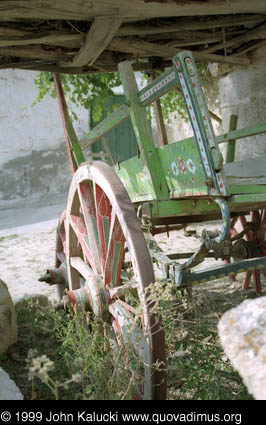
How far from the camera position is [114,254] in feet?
6.58

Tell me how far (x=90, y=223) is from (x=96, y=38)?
1.10 metres

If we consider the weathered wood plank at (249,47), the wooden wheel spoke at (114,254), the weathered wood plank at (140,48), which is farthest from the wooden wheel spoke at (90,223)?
the weathered wood plank at (249,47)

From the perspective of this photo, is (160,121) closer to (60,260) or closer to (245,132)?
(245,132)

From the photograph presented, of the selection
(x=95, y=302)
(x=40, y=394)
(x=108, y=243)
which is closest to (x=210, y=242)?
(x=108, y=243)

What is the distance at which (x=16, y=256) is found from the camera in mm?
5473

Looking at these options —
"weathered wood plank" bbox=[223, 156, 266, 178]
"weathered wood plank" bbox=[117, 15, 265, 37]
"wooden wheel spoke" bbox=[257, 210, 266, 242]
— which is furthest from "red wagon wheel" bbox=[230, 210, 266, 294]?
"weathered wood plank" bbox=[117, 15, 265, 37]

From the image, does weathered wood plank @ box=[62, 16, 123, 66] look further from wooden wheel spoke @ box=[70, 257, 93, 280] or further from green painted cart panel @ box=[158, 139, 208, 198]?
wooden wheel spoke @ box=[70, 257, 93, 280]

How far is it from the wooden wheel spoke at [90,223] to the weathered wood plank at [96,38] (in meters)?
0.87

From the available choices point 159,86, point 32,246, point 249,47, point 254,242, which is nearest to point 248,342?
point 159,86

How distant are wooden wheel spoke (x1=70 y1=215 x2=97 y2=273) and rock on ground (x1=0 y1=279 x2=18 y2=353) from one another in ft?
1.74

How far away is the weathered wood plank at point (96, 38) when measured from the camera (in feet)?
7.50

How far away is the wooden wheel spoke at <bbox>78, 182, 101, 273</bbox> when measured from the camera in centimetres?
227

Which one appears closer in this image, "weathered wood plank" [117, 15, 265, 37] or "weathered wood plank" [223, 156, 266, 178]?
"weathered wood plank" [117, 15, 265, 37]
